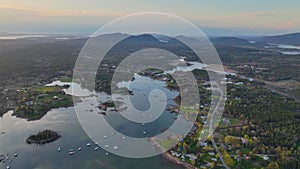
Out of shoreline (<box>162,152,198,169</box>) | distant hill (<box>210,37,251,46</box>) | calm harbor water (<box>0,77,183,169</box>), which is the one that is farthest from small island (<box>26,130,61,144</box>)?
distant hill (<box>210,37,251,46</box>)

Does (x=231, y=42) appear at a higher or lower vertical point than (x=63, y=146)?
higher

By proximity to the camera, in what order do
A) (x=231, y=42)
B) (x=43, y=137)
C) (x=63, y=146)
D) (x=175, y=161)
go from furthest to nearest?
(x=231, y=42)
(x=43, y=137)
(x=63, y=146)
(x=175, y=161)

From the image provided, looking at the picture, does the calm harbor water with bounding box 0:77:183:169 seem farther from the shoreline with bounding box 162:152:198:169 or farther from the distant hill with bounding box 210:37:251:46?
the distant hill with bounding box 210:37:251:46

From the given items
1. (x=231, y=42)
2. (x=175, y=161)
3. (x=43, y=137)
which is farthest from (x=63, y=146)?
(x=231, y=42)

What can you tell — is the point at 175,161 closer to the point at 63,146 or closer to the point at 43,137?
the point at 63,146

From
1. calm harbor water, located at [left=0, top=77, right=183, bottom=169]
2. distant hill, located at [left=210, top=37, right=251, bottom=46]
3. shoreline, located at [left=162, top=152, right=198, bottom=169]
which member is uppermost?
distant hill, located at [left=210, top=37, right=251, bottom=46]

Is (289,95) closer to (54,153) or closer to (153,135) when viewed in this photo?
(153,135)

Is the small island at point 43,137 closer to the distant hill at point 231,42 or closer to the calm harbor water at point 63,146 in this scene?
the calm harbor water at point 63,146

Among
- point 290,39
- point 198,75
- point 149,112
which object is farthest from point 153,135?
point 290,39
